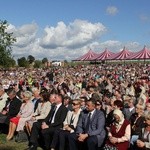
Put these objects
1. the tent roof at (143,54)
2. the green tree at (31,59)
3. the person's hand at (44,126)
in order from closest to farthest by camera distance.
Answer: the person's hand at (44,126) → the tent roof at (143,54) → the green tree at (31,59)

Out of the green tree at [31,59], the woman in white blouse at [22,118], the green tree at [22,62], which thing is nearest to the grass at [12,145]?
the woman in white blouse at [22,118]

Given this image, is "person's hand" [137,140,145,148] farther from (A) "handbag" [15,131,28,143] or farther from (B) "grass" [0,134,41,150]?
(A) "handbag" [15,131,28,143]

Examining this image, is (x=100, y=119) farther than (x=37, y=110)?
No

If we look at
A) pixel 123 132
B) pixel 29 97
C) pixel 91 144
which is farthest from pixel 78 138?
pixel 29 97

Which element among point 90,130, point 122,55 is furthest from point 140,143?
point 122,55

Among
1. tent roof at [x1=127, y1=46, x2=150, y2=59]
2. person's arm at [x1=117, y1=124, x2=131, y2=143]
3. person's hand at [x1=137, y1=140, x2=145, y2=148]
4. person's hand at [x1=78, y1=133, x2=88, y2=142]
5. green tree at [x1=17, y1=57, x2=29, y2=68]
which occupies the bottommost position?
person's hand at [x1=78, y1=133, x2=88, y2=142]

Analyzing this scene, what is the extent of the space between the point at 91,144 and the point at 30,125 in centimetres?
300

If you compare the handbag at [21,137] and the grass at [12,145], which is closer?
the grass at [12,145]

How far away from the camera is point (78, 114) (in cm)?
989

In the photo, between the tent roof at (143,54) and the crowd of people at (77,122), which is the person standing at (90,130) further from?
the tent roof at (143,54)

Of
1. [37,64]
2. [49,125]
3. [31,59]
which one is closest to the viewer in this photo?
[49,125]

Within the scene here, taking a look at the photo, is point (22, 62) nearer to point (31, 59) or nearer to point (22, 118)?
point (31, 59)

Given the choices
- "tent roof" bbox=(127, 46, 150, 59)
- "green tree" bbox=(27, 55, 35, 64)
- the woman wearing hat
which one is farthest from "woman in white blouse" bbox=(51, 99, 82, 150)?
"green tree" bbox=(27, 55, 35, 64)

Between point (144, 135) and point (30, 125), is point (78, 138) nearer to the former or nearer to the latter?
point (144, 135)
